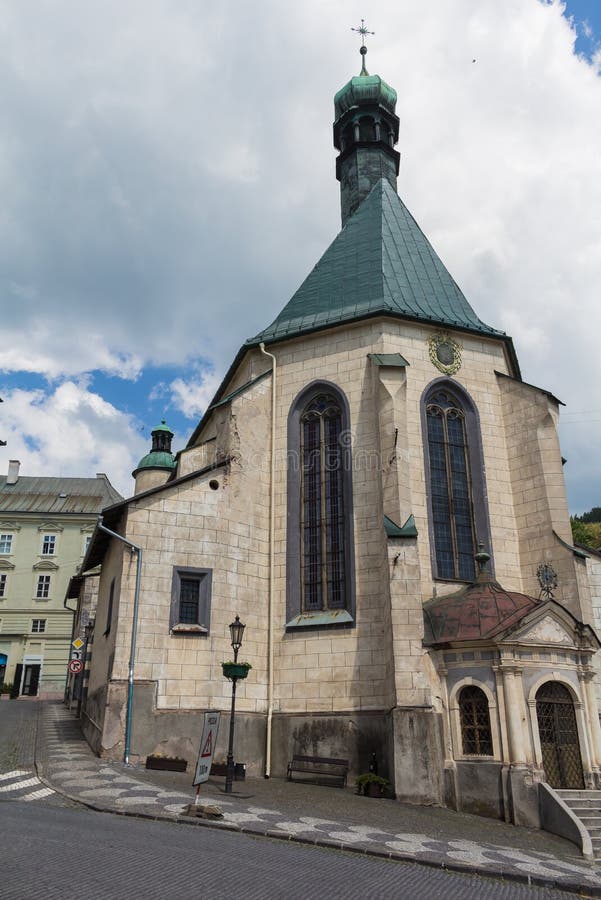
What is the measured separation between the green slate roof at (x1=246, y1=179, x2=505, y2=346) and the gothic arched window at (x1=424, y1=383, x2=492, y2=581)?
2.55 metres

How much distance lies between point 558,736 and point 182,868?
1033 cm

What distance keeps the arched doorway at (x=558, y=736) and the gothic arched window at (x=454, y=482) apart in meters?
4.03

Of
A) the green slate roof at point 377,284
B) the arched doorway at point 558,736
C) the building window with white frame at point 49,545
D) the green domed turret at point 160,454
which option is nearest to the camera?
the arched doorway at point 558,736

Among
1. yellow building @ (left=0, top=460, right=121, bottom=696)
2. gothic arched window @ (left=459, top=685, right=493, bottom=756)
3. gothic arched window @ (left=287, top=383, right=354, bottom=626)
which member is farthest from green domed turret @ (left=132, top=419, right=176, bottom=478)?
gothic arched window @ (left=459, top=685, right=493, bottom=756)

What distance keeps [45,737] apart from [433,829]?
12.9m

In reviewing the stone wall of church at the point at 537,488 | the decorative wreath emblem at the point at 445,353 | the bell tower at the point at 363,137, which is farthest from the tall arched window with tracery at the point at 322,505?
the bell tower at the point at 363,137

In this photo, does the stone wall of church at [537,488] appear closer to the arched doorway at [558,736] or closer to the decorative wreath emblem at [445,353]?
the decorative wreath emblem at [445,353]

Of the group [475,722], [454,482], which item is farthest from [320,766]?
[454,482]

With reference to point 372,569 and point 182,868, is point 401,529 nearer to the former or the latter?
point 372,569

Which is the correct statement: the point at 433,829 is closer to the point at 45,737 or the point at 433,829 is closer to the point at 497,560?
the point at 497,560

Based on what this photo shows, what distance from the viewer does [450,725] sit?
615 inches

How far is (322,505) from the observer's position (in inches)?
782

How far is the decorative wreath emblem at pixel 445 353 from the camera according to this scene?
2086cm

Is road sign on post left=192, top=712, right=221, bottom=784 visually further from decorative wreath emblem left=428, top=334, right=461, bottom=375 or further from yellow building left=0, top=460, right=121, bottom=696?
yellow building left=0, top=460, right=121, bottom=696
